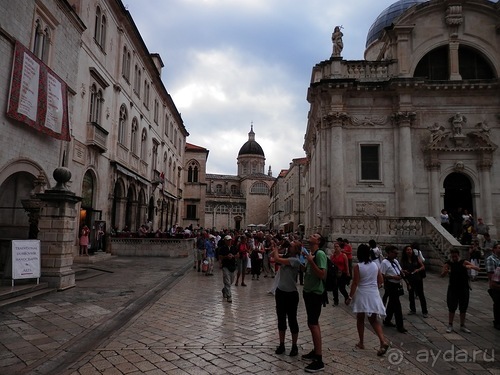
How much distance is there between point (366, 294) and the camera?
5973 mm

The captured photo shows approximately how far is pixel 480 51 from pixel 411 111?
5645 mm

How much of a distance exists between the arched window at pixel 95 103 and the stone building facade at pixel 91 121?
0.18 ft

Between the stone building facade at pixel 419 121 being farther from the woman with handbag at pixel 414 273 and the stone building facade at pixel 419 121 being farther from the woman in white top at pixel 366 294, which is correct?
the woman in white top at pixel 366 294

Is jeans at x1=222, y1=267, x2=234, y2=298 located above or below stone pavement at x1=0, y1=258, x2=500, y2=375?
above

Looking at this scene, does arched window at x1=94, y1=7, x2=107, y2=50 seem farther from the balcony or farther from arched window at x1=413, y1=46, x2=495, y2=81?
arched window at x1=413, y1=46, x2=495, y2=81

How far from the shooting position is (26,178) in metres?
14.4

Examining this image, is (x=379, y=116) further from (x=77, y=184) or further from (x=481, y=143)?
(x=77, y=184)

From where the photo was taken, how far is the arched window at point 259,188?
84519 mm

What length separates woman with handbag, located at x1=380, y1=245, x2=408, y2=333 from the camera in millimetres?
7245

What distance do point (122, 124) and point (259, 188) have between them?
61.6 metres

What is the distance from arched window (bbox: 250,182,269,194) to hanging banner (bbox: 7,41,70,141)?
69435 millimetres

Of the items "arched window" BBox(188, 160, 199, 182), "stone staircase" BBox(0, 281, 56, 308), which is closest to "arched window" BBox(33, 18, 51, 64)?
"stone staircase" BBox(0, 281, 56, 308)

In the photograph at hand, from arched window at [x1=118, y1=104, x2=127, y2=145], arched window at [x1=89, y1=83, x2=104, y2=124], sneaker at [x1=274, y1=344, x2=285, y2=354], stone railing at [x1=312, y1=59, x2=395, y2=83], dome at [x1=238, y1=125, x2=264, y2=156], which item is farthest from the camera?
dome at [x1=238, y1=125, x2=264, y2=156]

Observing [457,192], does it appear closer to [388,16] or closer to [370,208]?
[370,208]
